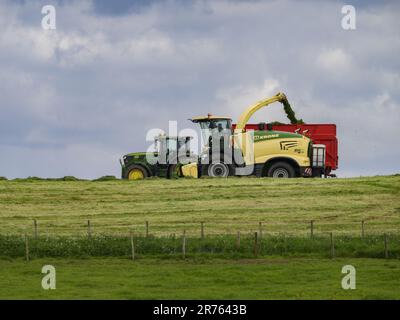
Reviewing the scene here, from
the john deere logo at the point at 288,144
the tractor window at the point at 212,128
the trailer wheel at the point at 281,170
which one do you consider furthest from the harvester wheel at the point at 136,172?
the john deere logo at the point at 288,144

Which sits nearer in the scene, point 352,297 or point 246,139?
point 352,297

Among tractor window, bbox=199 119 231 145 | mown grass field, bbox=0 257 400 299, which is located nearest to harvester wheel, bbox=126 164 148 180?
tractor window, bbox=199 119 231 145

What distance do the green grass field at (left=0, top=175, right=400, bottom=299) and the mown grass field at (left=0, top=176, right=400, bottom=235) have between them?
57 mm

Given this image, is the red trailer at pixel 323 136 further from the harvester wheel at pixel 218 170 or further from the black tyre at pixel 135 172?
the black tyre at pixel 135 172

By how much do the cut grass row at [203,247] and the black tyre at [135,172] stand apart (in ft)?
76.7

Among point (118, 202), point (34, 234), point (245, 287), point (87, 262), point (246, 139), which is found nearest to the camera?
point (245, 287)

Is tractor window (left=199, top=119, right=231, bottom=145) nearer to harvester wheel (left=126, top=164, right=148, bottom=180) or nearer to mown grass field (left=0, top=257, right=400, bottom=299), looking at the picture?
harvester wheel (left=126, top=164, right=148, bottom=180)

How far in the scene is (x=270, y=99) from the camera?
76625mm

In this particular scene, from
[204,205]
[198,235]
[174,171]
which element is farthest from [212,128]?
[198,235]

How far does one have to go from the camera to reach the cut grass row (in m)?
48.6
